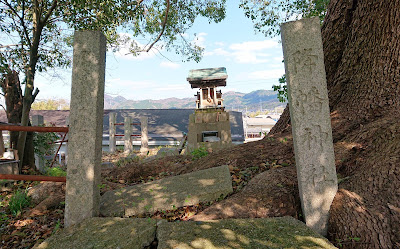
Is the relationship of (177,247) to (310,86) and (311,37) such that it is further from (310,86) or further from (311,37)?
(311,37)

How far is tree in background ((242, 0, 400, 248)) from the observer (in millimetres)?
2271

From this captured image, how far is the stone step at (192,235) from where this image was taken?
2.05m

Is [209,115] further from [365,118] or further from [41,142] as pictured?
[365,118]

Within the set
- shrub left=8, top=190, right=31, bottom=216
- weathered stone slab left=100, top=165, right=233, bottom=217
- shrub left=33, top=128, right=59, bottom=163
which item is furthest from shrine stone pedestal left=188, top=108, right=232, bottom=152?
shrub left=8, top=190, right=31, bottom=216

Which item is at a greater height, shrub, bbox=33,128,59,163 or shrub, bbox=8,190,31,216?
shrub, bbox=33,128,59,163

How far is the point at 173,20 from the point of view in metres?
10.2

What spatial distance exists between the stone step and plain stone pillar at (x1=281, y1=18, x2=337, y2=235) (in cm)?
39

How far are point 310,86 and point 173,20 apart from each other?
8.91m

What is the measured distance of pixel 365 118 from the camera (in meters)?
3.81

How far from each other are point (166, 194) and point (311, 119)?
2.01 meters

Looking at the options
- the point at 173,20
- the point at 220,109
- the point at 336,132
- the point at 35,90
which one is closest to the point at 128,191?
the point at 336,132

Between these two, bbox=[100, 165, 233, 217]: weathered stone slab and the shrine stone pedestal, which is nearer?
bbox=[100, 165, 233, 217]: weathered stone slab

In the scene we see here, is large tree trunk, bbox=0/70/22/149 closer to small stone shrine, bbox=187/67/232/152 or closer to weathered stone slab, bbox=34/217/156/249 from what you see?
weathered stone slab, bbox=34/217/156/249

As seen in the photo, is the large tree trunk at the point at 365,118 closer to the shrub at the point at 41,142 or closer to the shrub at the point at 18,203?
the shrub at the point at 18,203
